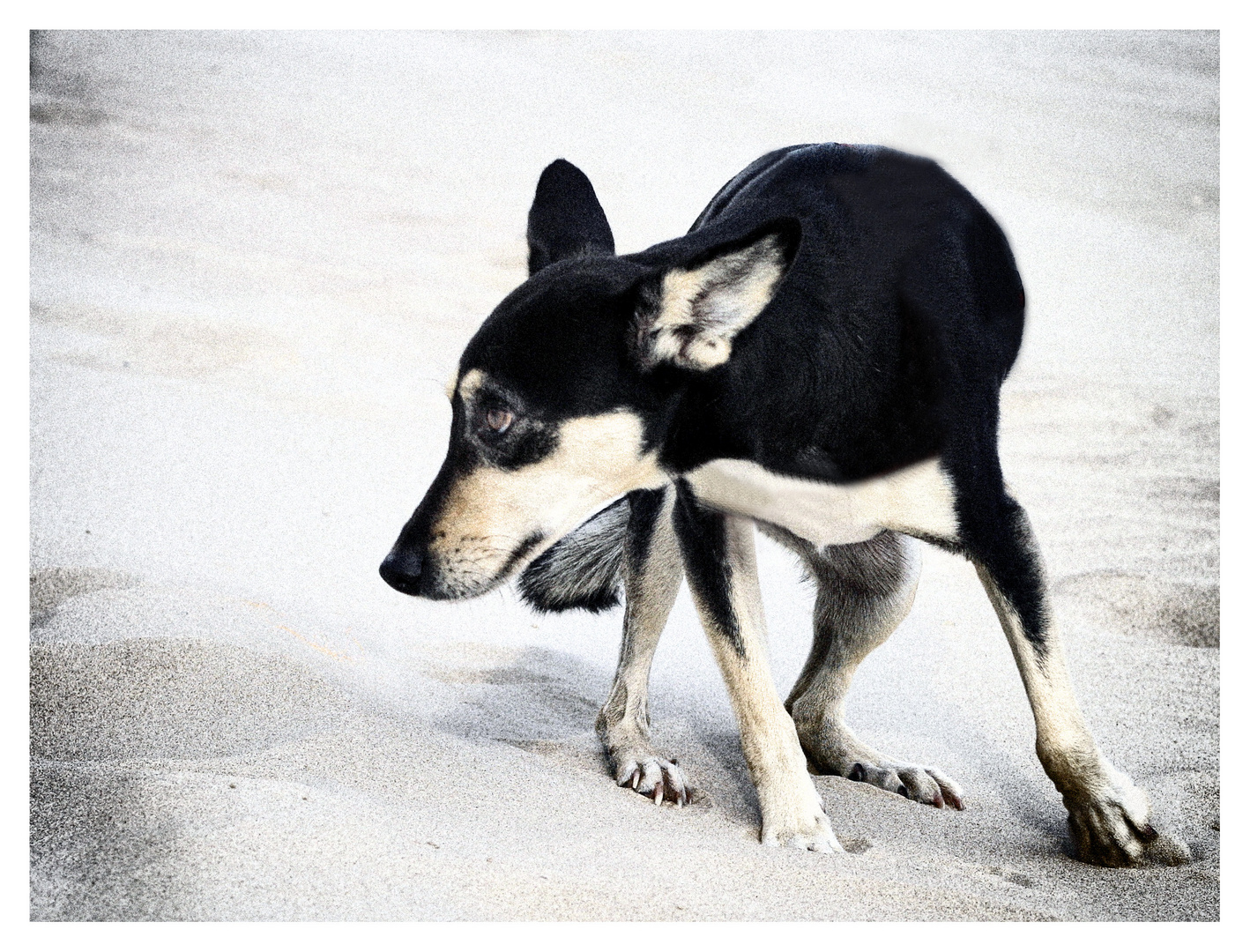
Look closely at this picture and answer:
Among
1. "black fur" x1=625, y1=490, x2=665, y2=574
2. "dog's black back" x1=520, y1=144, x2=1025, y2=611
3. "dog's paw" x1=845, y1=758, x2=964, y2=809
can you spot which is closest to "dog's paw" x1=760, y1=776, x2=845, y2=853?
"dog's paw" x1=845, y1=758, x2=964, y2=809

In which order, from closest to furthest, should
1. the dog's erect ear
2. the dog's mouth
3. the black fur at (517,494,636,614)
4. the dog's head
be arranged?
the dog's erect ear
the dog's head
the dog's mouth
the black fur at (517,494,636,614)

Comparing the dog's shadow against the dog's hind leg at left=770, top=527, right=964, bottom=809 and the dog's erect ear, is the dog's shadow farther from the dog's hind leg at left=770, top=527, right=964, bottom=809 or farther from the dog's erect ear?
the dog's erect ear

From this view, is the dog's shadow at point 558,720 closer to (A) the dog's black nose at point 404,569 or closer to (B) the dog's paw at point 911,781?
(B) the dog's paw at point 911,781

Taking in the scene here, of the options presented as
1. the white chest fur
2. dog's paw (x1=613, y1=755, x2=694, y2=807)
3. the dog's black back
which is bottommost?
dog's paw (x1=613, y1=755, x2=694, y2=807)

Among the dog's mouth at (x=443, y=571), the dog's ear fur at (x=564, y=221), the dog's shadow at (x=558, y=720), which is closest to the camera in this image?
the dog's mouth at (x=443, y=571)

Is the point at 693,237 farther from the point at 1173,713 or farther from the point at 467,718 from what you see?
the point at 1173,713

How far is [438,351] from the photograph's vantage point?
5816 mm

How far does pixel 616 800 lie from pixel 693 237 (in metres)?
1.17

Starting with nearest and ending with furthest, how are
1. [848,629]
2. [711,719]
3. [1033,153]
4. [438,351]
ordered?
[848,629] < [711,719] < [1033,153] < [438,351]

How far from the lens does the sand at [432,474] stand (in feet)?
8.03

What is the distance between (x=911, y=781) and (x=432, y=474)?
236 centimetres

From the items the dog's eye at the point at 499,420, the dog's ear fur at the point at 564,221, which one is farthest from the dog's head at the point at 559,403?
the dog's ear fur at the point at 564,221

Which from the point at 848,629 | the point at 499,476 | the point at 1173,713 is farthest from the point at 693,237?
the point at 1173,713

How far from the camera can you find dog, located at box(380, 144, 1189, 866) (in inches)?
96.3
